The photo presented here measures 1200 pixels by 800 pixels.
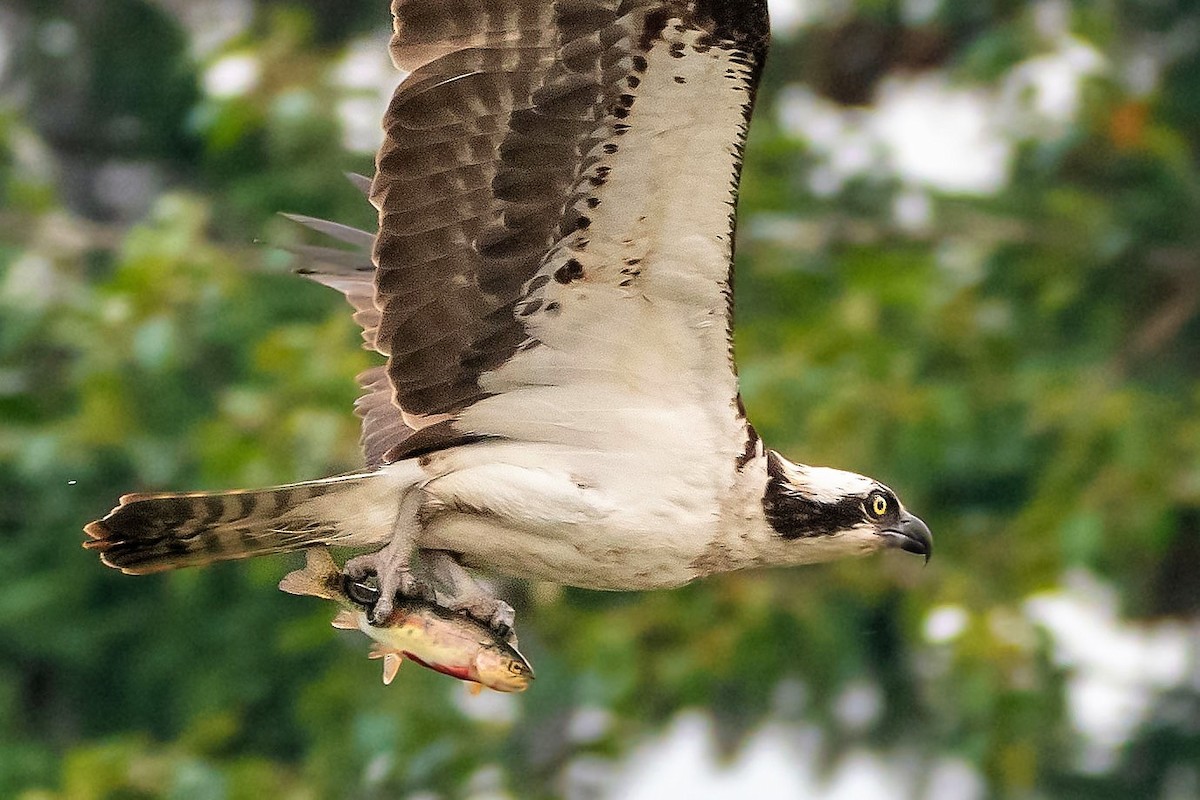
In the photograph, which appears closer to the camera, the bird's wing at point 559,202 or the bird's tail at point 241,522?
the bird's wing at point 559,202

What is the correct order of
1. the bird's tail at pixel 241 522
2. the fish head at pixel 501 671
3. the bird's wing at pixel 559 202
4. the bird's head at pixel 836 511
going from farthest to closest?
the bird's head at pixel 836 511 < the bird's tail at pixel 241 522 < the bird's wing at pixel 559 202 < the fish head at pixel 501 671

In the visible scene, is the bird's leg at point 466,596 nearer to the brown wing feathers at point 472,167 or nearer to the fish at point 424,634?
the fish at point 424,634

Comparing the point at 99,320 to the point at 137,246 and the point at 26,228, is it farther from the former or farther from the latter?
the point at 26,228

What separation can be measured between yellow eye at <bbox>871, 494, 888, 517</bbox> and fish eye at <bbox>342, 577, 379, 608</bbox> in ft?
4.55

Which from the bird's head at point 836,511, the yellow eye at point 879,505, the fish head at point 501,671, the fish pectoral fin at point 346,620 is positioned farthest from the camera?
the yellow eye at point 879,505

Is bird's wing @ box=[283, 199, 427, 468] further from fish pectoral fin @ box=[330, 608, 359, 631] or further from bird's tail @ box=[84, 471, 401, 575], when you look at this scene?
fish pectoral fin @ box=[330, 608, 359, 631]

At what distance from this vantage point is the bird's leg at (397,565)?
4.43 m

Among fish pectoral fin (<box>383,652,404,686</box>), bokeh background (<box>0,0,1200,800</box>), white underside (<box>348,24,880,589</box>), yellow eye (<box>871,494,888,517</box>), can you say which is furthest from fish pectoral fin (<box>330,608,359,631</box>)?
bokeh background (<box>0,0,1200,800</box>)

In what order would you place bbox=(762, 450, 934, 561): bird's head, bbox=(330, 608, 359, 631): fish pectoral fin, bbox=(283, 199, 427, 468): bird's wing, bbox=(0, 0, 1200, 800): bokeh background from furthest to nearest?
bbox=(0, 0, 1200, 800): bokeh background, bbox=(283, 199, 427, 468): bird's wing, bbox=(762, 450, 934, 561): bird's head, bbox=(330, 608, 359, 631): fish pectoral fin

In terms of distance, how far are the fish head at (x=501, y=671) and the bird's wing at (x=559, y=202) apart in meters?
0.85

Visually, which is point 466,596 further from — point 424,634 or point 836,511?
point 836,511

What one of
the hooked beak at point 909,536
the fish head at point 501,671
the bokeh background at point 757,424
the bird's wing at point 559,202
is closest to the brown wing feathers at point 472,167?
the bird's wing at point 559,202

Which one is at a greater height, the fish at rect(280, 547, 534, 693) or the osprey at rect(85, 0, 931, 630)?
the osprey at rect(85, 0, 931, 630)

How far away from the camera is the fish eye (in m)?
4.43
